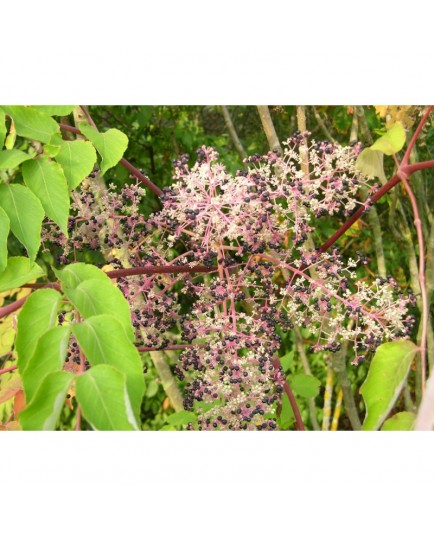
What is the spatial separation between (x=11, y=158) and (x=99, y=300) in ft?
0.52

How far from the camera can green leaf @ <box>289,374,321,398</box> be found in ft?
2.26

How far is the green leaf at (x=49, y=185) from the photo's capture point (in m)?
0.51

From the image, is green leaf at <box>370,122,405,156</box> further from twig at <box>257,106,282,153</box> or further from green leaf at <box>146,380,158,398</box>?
green leaf at <box>146,380,158,398</box>

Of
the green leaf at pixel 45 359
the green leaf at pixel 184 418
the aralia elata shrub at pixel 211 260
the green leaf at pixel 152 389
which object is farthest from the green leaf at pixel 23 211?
the green leaf at pixel 152 389

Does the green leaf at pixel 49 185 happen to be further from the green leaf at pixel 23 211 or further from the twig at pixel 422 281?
the twig at pixel 422 281

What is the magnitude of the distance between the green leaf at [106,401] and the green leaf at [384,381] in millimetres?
155

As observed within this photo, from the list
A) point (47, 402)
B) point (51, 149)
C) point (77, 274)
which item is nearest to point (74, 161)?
point (51, 149)

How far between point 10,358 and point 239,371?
714mm

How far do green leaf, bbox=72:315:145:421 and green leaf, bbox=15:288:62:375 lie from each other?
0.11 feet

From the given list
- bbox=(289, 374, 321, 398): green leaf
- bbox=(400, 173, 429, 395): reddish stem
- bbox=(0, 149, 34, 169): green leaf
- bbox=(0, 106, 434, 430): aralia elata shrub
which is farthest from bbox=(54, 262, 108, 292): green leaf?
bbox=(289, 374, 321, 398): green leaf

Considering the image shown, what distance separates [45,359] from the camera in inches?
14.5

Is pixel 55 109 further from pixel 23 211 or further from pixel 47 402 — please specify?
pixel 47 402
